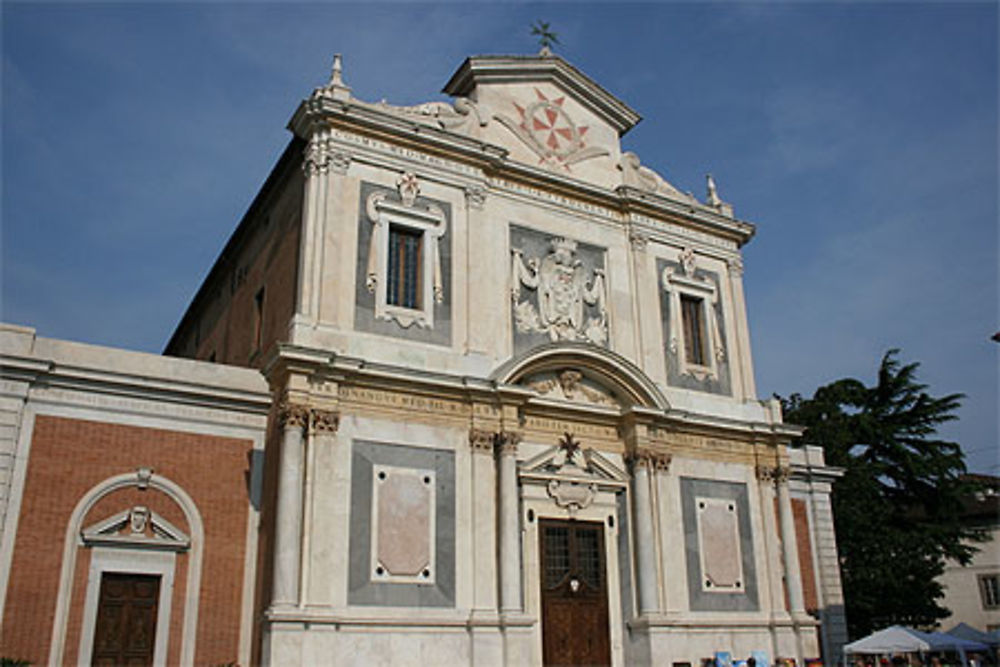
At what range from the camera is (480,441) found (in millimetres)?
16391

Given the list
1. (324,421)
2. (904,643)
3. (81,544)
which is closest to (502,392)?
(324,421)

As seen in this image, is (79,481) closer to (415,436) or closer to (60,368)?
(60,368)

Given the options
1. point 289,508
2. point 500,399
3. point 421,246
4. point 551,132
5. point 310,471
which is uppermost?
point 551,132

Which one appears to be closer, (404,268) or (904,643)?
(404,268)

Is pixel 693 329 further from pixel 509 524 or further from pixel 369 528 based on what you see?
pixel 369 528

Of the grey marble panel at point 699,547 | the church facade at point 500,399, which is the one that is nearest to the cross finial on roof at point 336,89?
the church facade at point 500,399

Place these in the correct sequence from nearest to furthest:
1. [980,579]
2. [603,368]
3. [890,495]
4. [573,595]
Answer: [573,595], [603,368], [890,495], [980,579]

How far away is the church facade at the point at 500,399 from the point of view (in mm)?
14789

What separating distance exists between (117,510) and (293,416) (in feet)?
11.2

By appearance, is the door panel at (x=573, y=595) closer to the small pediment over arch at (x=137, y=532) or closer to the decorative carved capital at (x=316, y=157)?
the small pediment over arch at (x=137, y=532)

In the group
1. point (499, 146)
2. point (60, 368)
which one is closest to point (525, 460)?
point (499, 146)

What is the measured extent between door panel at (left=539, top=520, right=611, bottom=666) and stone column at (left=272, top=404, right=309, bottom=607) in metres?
5.04

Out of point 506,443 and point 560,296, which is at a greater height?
point 560,296

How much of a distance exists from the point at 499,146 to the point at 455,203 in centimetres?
217
